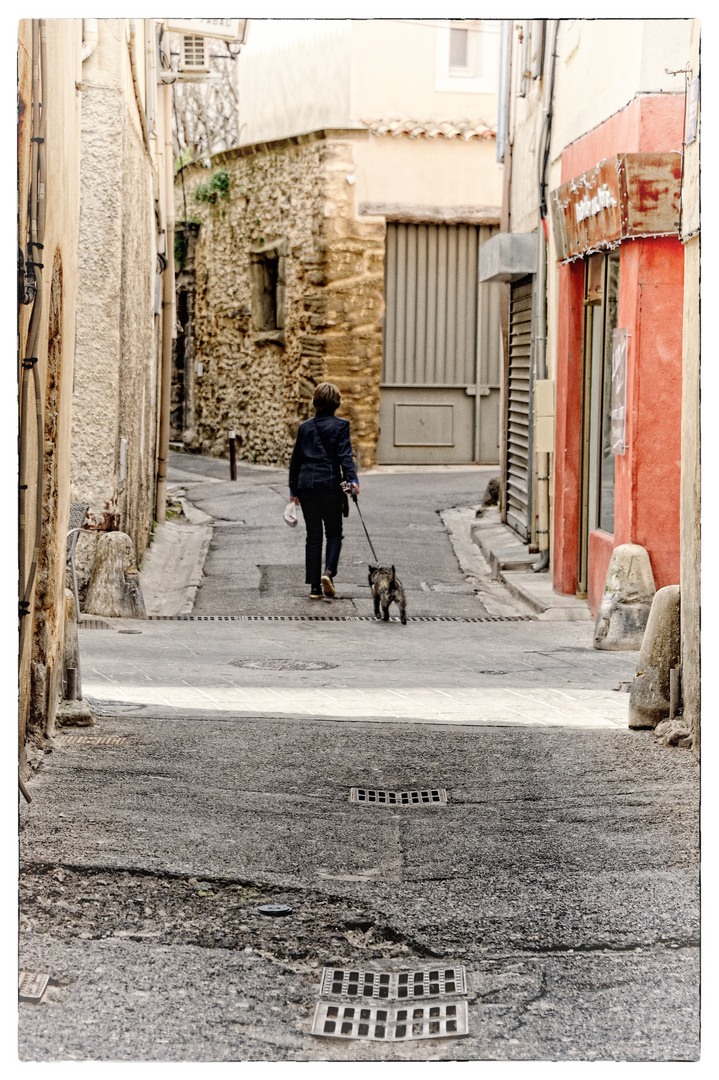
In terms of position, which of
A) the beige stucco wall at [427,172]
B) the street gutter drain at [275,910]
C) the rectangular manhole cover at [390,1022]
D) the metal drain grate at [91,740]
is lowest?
the rectangular manhole cover at [390,1022]

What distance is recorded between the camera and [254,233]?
17.2m

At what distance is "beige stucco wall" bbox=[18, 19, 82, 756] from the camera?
3252mm

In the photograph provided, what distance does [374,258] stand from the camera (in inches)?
627

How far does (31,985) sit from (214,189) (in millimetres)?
15916

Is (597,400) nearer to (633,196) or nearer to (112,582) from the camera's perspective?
(633,196)

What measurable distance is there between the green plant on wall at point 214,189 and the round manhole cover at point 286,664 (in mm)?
11737

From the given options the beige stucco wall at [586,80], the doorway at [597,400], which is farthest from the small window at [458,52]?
the doorway at [597,400]

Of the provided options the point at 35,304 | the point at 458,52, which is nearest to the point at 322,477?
the point at 35,304

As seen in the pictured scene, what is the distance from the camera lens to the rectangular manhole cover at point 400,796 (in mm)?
4105

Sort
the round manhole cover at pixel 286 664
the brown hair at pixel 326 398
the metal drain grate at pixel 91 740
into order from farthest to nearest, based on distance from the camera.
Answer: the brown hair at pixel 326 398
the round manhole cover at pixel 286 664
the metal drain grate at pixel 91 740

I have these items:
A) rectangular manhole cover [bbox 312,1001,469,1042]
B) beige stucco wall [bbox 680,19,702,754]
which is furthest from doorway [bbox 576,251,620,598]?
rectangular manhole cover [bbox 312,1001,469,1042]

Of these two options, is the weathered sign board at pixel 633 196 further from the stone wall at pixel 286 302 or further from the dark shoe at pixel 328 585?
the stone wall at pixel 286 302

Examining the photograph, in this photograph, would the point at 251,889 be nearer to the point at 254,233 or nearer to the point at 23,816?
the point at 23,816

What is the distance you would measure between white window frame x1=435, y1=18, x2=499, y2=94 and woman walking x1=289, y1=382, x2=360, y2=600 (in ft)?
16.7
